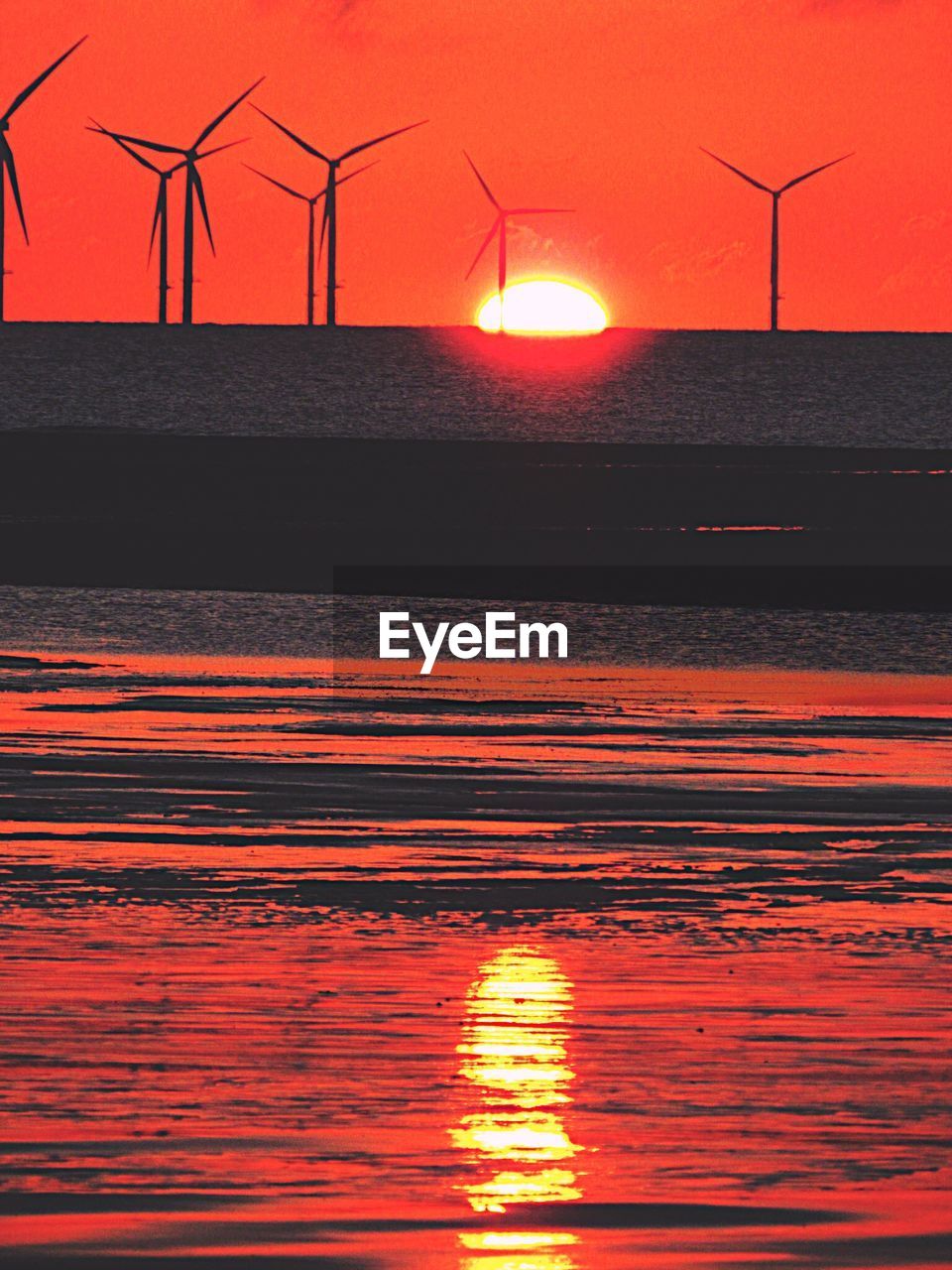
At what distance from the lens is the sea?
11672 mm

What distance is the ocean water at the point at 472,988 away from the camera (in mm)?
11672

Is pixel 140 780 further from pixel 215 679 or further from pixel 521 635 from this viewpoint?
pixel 521 635

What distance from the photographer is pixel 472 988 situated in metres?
15.6

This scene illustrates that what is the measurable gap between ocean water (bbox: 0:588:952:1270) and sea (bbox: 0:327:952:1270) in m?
0.03

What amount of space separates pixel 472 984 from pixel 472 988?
102 mm

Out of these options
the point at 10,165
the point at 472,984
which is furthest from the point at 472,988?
the point at 10,165

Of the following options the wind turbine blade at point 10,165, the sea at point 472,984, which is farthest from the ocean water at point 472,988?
the wind turbine blade at point 10,165

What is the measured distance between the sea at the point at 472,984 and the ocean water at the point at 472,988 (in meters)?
0.03

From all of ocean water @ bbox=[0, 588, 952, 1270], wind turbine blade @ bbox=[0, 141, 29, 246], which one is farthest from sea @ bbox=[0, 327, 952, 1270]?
wind turbine blade @ bbox=[0, 141, 29, 246]

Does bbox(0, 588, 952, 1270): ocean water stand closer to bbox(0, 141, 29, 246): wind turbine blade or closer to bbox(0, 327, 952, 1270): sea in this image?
bbox(0, 327, 952, 1270): sea

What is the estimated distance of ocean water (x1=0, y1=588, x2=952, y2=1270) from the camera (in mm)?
11672

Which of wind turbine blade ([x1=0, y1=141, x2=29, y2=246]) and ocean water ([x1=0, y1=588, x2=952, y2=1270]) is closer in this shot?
ocean water ([x1=0, y1=588, x2=952, y2=1270])

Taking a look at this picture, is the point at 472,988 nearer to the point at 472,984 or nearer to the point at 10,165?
the point at 472,984

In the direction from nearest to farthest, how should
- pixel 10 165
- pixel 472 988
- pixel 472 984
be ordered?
pixel 472 988
pixel 472 984
pixel 10 165
